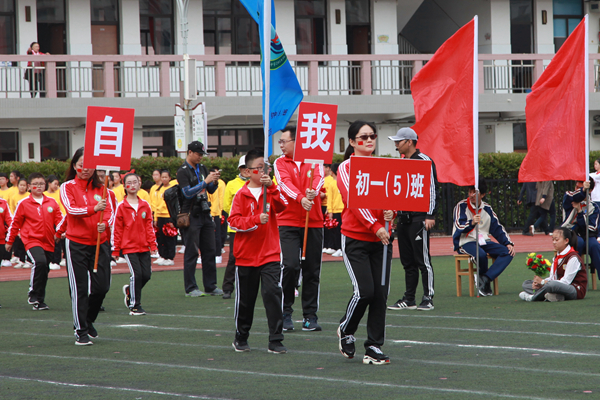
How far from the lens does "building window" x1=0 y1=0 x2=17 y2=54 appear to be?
27359 millimetres

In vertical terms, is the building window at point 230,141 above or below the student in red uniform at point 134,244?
above

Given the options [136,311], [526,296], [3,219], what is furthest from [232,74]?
[526,296]

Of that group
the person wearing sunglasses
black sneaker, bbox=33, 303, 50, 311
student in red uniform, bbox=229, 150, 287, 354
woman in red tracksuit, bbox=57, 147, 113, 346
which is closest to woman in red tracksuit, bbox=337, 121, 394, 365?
student in red uniform, bbox=229, 150, 287, 354

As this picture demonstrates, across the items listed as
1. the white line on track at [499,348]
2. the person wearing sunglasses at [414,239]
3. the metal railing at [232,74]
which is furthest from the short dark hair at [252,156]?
the metal railing at [232,74]

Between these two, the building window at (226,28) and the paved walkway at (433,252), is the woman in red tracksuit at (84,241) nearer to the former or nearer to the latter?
the paved walkway at (433,252)

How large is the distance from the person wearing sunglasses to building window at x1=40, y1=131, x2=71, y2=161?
1936 cm

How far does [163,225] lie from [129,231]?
7368mm

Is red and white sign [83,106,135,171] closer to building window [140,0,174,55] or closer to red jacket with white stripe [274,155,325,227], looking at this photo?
red jacket with white stripe [274,155,325,227]

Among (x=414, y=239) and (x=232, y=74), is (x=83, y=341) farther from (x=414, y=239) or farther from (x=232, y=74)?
(x=232, y=74)

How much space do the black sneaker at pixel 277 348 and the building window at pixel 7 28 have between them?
2265cm

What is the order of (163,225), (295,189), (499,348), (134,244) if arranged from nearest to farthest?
(499,348) < (295,189) < (134,244) < (163,225)

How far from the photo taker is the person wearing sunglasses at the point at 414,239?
10.1 metres

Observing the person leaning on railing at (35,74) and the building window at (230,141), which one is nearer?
the person leaning on railing at (35,74)

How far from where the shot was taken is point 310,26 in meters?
30.0
